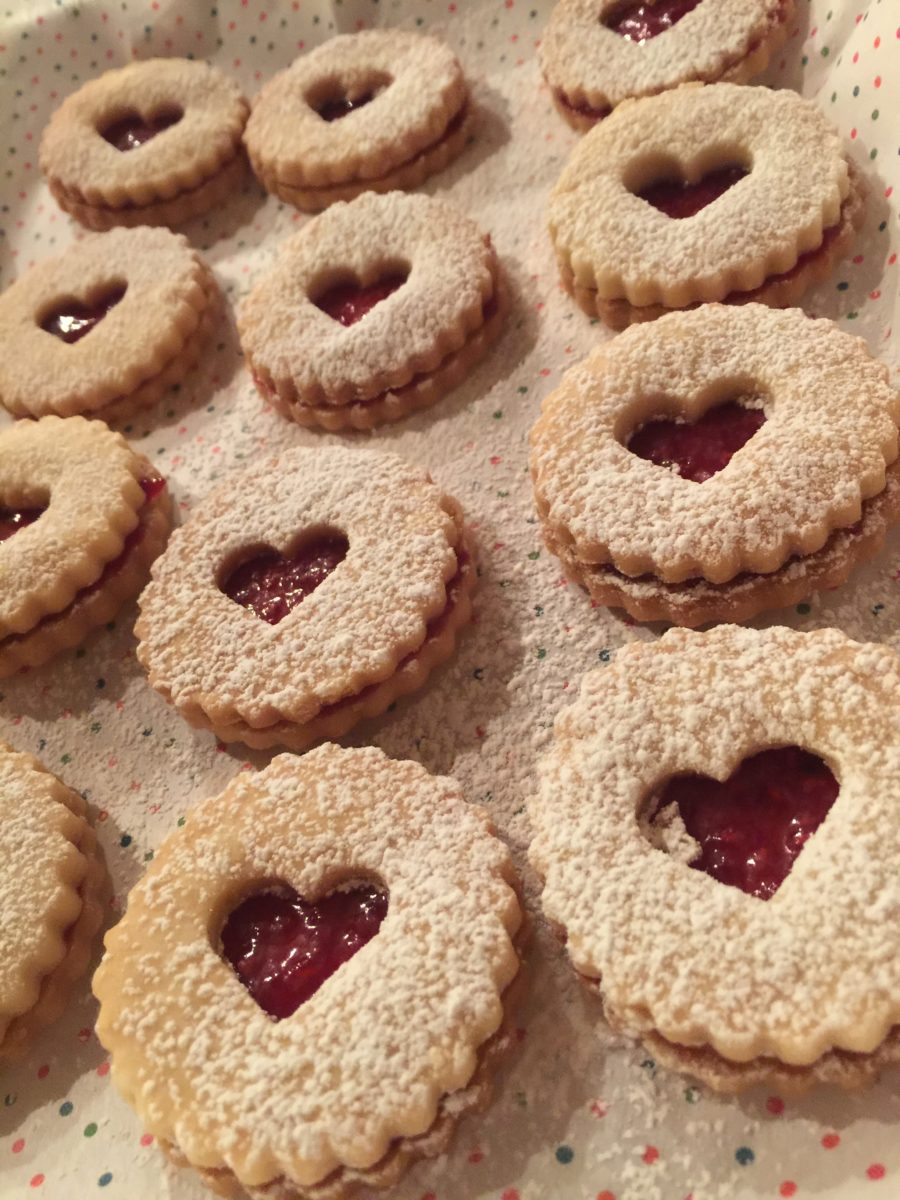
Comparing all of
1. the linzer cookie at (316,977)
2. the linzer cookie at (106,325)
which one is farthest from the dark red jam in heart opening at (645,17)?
the linzer cookie at (316,977)

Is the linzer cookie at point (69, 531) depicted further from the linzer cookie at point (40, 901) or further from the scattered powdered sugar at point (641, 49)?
the scattered powdered sugar at point (641, 49)

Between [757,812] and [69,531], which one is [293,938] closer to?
[757,812]

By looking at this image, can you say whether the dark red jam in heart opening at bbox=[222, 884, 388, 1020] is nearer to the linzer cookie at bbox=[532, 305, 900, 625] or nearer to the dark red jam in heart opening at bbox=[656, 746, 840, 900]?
the dark red jam in heart opening at bbox=[656, 746, 840, 900]

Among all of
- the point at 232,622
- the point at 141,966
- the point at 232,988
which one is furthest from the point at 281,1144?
the point at 232,622

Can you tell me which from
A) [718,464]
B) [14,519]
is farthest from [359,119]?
[718,464]

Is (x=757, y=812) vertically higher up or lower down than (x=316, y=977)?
higher up

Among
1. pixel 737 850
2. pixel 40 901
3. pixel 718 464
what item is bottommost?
pixel 40 901
